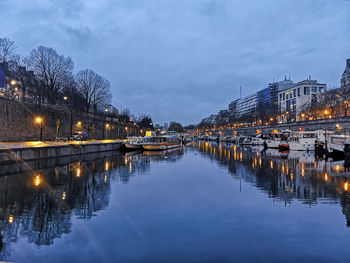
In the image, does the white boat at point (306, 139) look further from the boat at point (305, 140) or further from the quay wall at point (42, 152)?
the quay wall at point (42, 152)

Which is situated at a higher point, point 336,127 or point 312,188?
point 336,127

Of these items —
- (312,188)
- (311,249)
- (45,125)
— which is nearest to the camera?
(311,249)

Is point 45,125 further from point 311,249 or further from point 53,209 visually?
point 311,249

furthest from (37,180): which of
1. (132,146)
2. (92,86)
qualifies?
(92,86)

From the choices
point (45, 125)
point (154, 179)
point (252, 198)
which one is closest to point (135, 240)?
point (252, 198)

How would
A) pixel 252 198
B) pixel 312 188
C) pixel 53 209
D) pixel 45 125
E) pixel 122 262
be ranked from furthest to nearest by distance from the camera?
pixel 45 125 → pixel 312 188 → pixel 252 198 → pixel 53 209 → pixel 122 262

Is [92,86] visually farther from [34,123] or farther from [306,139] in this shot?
[306,139]

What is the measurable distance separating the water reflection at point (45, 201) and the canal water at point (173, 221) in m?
0.04

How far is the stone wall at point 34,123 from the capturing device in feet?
126

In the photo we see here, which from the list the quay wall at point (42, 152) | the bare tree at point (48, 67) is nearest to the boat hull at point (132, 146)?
the quay wall at point (42, 152)

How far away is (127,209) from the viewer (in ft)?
41.5

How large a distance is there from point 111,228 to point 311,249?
21.3 feet

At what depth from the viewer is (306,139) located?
55.0 metres

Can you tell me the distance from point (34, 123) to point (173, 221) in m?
40.6
